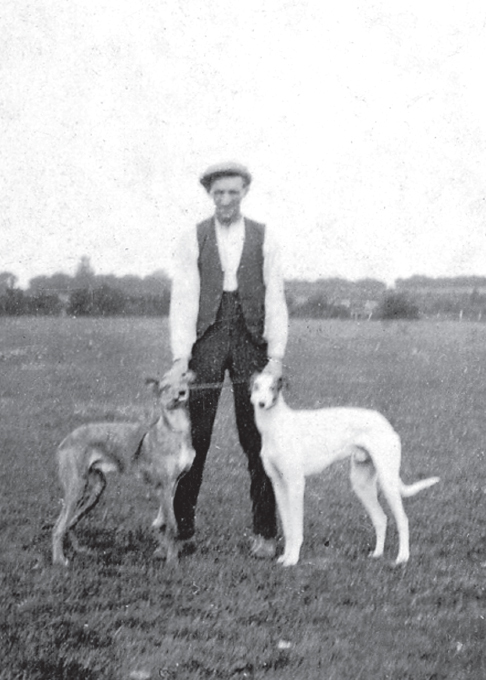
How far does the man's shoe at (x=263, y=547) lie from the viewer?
3980 millimetres

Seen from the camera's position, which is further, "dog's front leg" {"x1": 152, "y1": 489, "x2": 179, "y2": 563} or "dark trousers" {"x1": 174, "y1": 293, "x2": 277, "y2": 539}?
"dark trousers" {"x1": 174, "y1": 293, "x2": 277, "y2": 539}

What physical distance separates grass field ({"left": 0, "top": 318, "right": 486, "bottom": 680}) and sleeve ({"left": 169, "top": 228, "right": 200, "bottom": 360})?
96 cm

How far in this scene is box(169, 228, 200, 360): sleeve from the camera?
4.00m

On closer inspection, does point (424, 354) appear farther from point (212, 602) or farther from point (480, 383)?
point (212, 602)

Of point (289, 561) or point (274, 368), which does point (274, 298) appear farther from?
point (289, 561)

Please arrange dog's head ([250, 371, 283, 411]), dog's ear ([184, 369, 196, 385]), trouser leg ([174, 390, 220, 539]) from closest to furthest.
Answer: dog's head ([250, 371, 283, 411])
dog's ear ([184, 369, 196, 385])
trouser leg ([174, 390, 220, 539])

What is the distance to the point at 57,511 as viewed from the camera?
436 cm

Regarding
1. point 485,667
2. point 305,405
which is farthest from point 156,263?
point 485,667

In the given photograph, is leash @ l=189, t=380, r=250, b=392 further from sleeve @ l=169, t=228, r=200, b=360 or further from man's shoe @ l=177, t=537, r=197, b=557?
man's shoe @ l=177, t=537, r=197, b=557

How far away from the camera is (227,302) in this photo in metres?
3.98

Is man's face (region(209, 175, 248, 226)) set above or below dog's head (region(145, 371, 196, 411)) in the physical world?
above

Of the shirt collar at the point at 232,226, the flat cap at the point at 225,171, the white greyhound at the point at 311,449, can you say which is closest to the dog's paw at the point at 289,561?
the white greyhound at the point at 311,449

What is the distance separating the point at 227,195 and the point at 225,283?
1.43 feet

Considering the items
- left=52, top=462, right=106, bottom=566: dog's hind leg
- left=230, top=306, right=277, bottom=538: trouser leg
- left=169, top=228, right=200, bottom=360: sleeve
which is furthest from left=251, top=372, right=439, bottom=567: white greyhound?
left=52, top=462, right=106, bottom=566: dog's hind leg
